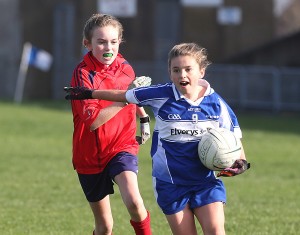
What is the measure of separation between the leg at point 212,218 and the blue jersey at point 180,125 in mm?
198

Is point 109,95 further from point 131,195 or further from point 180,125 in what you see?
point 131,195

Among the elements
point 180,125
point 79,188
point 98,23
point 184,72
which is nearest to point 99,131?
point 98,23

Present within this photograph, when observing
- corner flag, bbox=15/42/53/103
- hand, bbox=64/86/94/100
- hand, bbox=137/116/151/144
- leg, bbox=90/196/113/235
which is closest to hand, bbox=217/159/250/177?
hand, bbox=64/86/94/100

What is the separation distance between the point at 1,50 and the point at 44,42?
1.72 metres

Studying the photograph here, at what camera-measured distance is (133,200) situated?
7.98 m

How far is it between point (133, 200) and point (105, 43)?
1.23 metres

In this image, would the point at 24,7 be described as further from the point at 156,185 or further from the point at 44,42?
the point at 156,185

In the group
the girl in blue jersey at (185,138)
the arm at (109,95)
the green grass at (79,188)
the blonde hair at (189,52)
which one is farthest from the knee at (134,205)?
the green grass at (79,188)

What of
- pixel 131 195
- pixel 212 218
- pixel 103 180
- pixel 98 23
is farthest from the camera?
pixel 103 180

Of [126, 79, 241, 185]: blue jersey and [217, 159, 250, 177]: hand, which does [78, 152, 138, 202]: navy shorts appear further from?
[217, 159, 250, 177]: hand

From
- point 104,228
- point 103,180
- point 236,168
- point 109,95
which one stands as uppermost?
point 109,95

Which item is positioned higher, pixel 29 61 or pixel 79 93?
pixel 79 93

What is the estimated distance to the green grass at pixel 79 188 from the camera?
10602mm

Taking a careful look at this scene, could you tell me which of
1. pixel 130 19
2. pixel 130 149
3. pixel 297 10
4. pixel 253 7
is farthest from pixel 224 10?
pixel 130 149
